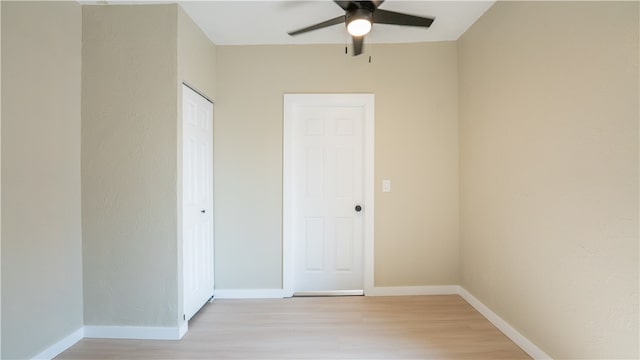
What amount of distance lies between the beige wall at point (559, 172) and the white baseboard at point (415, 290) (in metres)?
0.40

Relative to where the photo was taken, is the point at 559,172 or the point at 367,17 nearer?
the point at 559,172

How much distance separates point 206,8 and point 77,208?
1.85 meters

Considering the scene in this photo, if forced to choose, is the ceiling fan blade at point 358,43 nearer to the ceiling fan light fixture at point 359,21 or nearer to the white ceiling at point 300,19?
the ceiling fan light fixture at point 359,21

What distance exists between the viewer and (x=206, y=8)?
7.64ft

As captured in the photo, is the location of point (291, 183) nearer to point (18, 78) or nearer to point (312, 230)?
point (312, 230)

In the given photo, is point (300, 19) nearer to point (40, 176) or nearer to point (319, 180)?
point (319, 180)

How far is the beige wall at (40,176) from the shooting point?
67.8 inches

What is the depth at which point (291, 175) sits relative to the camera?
2994 mm

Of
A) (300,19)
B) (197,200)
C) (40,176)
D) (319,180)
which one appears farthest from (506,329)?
(40,176)

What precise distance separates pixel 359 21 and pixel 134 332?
2.84 metres

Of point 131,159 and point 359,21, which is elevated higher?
point 359,21

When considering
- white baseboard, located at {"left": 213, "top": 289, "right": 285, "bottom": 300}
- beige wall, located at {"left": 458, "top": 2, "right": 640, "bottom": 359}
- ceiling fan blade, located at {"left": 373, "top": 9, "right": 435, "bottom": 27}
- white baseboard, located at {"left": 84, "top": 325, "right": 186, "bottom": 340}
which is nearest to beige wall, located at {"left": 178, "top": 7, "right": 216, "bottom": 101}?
ceiling fan blade, located at {"left": 373, "top": 9, "right": 435, "bottom": 27}

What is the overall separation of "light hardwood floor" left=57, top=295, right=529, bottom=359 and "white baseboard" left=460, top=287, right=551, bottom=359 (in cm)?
4

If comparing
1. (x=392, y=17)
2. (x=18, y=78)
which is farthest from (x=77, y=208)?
(x=392, y=17)
